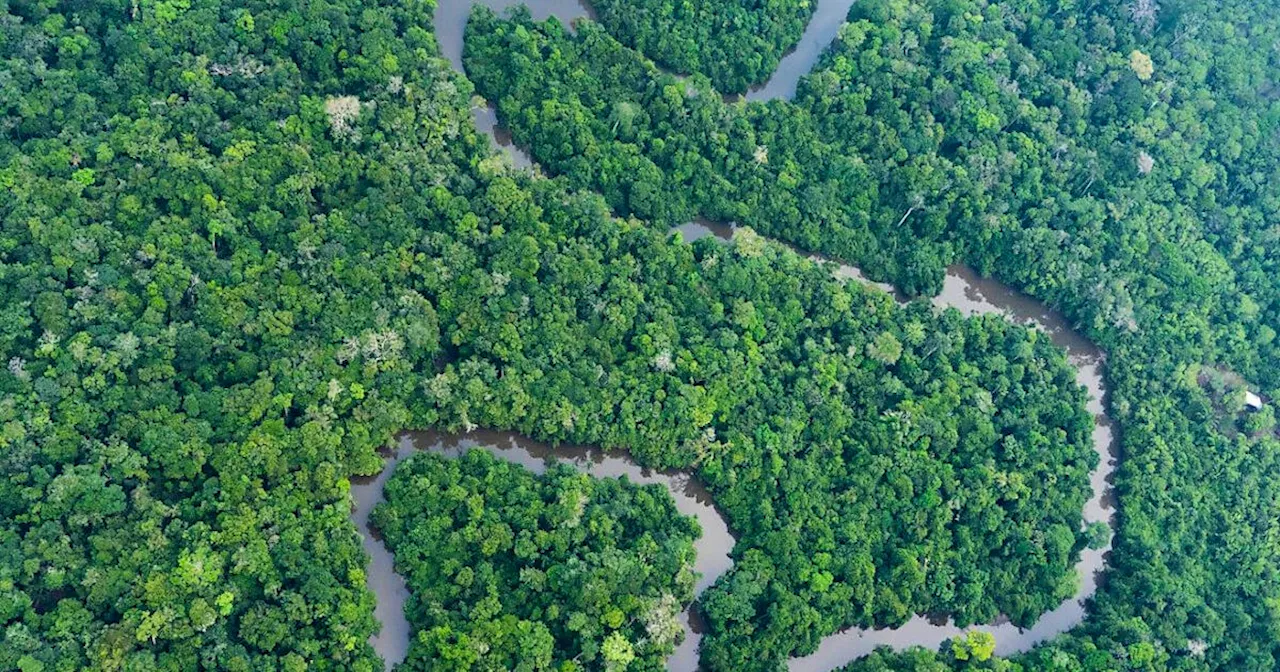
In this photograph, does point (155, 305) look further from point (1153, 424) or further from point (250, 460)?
point (1153, 424)

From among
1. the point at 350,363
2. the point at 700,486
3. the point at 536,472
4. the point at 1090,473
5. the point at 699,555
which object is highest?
the point at 1090,473

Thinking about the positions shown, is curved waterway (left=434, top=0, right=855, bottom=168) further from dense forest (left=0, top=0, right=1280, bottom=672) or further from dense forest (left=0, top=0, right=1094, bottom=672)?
dense forest (left=0, top=0, right=1094, bottom=672)

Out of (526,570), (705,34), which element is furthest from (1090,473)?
(705,34)

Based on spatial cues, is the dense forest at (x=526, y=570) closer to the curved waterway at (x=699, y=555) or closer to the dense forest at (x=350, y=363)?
the curved waterway at (x=699, y=555)

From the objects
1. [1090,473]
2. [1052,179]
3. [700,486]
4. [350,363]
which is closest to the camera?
[350,363]

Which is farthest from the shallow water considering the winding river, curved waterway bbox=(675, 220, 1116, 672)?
curved waterway bbox=(675, 220, 1116, 672)

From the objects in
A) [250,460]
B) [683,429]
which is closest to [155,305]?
[250,460]

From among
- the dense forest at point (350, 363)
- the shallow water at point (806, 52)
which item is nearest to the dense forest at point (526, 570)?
the dense forest at point (350, 363)

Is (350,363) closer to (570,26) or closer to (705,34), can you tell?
(570,26)
